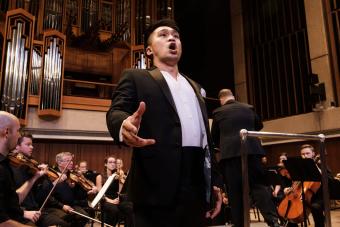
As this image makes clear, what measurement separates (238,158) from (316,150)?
6.20m

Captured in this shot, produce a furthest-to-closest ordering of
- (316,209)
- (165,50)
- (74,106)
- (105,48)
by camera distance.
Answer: (105,48) → (74,106) → (316,209) → (165,50)

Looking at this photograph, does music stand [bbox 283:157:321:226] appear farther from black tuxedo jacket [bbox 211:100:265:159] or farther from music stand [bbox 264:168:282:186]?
music stand [bbox 264:168:282:186]

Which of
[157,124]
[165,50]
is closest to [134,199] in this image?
[157,124]

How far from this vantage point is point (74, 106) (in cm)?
868

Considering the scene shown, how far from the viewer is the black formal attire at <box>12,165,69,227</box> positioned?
3.46 metres

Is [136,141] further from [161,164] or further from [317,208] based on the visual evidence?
[317,208]

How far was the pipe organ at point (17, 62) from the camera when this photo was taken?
25.6ft

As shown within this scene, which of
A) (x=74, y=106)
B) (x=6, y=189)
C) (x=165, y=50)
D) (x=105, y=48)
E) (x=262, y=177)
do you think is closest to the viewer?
(x=165, y=50)

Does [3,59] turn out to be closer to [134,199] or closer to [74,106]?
[74,106]

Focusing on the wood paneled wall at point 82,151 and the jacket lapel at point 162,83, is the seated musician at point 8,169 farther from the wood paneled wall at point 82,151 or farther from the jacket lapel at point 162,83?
the wood paneled wall at point 82,151

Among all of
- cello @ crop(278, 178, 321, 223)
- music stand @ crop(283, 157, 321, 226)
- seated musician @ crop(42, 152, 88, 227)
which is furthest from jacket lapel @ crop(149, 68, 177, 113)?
cello @ crop(278, 178, 321, 223)

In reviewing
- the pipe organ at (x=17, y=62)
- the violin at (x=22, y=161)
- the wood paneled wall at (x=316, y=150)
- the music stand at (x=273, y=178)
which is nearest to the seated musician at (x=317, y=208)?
the music stand at (x=273, y=178)

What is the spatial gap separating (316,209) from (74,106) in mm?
6232

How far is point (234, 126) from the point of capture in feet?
12.0
